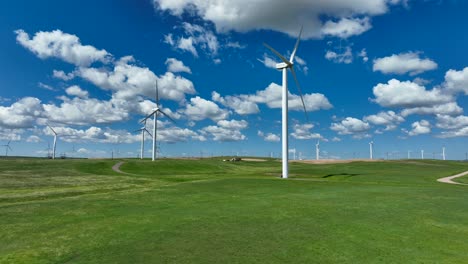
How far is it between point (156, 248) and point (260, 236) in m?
5.04

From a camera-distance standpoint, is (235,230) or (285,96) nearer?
(235,230)

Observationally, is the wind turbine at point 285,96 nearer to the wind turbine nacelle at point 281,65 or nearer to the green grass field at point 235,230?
the wind turbine nacelle at point 281,65

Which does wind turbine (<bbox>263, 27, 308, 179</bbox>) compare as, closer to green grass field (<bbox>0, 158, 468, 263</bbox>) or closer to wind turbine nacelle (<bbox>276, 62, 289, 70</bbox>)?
wind turbine nacelle (<bbox>276, 62, 289, 70</bbox>)

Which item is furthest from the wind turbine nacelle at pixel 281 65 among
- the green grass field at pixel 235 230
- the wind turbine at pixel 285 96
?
the green grass field at pixel 235 230

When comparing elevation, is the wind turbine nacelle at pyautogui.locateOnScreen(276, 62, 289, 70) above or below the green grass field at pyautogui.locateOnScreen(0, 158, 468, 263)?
above

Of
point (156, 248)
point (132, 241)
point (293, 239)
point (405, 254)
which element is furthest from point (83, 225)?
point (405, 254)

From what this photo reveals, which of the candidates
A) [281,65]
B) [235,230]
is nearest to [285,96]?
[281,65]

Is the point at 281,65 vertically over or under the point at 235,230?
over

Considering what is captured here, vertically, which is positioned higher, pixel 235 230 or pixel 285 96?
pixel 285 96

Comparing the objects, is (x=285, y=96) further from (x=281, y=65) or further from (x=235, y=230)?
(x=235, y=230)

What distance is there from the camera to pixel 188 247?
Answer: 1478 centimetres

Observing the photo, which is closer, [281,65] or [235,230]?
[235,230]

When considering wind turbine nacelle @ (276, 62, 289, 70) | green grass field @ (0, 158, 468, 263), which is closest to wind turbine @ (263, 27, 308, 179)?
wind turbine nacelle @ (276, 62, 289, 70)

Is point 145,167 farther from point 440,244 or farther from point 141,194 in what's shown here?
point 440,244
